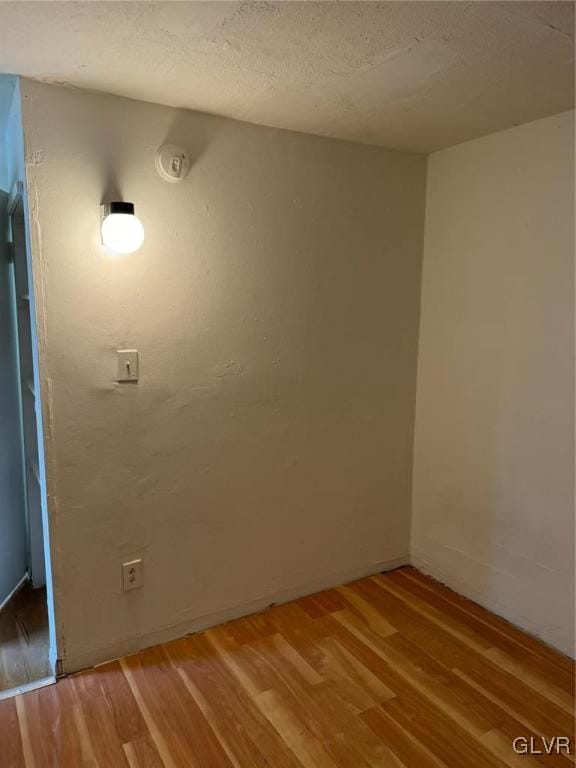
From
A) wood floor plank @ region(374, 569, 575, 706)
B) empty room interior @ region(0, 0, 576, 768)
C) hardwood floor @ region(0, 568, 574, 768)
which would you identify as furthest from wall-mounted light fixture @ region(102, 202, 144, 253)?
wood floor plank @ region(374, 569, 575, 706)

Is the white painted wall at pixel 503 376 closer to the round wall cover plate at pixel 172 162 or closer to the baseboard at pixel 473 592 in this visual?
the baseboard at pixel 473 592

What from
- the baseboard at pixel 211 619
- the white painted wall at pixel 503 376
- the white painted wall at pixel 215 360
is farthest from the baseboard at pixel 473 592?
the white painted wall at pixel 215 360

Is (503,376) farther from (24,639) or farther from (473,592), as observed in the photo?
(24,639)


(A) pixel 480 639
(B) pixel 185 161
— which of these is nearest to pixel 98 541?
(B) pixel 185 161

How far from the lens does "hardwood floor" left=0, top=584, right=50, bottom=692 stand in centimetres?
204

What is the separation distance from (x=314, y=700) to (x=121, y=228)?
175 centimetres

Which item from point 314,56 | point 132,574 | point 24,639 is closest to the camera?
point 314,56

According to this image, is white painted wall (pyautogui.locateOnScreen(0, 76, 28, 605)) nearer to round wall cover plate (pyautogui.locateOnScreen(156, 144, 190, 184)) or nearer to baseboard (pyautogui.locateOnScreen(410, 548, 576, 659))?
round wall cover plate (pyautogui.locateOnScreen(156, 144, 190, 184))

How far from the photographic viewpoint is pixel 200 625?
2242 millimetres

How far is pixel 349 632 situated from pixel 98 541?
110 centimetres

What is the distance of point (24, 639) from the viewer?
2.29 metres

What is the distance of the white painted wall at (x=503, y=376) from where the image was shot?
202cm

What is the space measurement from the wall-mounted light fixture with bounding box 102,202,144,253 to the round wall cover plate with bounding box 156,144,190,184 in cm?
21

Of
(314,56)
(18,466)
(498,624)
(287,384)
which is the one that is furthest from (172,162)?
(498,624)
